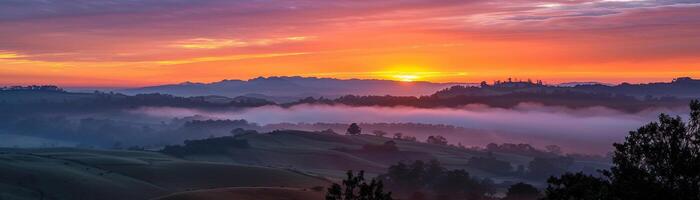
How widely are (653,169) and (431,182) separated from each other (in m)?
93.4

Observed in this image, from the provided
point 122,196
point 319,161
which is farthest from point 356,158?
point 122,196

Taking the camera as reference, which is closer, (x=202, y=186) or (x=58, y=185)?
(x=58, y=185)

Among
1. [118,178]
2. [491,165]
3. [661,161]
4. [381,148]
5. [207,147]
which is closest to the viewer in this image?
[661,161]

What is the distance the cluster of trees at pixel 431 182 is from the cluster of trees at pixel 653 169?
74485mm

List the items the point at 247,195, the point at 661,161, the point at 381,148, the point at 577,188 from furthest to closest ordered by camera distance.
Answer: the point at 381,148 → the point at 247,195 → the point at 577,188 → the point at 661,161

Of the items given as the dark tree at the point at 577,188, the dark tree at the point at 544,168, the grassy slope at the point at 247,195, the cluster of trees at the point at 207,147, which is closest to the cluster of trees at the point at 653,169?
the dark tree at the point at 577,188

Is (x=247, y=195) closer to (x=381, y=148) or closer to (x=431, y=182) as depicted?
(x=431, y=182)

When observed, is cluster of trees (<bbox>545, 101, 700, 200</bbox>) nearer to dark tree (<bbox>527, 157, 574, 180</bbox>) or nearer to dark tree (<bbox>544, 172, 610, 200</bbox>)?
dark tree (<bbox>544, 172, 610, 200</bbox>)

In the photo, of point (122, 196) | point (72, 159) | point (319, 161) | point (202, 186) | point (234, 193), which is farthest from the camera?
point (319, 161)

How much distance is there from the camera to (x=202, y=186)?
96.5 meters

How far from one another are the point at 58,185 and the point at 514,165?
13355 cm

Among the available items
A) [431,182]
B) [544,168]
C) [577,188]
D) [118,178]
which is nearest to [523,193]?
[431,182]

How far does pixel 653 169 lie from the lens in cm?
2316

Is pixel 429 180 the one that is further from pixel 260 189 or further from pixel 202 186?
pixel 260 189
